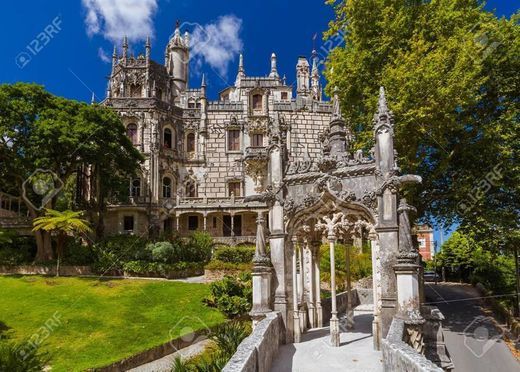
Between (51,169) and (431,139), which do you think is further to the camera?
(51,169)

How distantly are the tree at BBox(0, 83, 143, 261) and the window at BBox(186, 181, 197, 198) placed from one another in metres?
11.2

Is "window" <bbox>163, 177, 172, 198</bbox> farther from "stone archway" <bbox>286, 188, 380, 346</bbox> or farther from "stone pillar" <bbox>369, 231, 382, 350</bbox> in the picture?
"stone pillar" <bbox>369, 231, 382, 350</bbox>

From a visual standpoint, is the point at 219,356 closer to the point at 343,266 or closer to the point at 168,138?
the point at 343,266

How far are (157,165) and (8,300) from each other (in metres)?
22.1

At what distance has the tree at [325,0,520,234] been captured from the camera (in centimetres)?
1764

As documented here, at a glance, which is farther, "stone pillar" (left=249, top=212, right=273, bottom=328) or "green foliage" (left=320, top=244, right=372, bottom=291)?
"green foliage" (left=320, top=244, right=372, bottom=291)

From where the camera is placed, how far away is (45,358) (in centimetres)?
1453

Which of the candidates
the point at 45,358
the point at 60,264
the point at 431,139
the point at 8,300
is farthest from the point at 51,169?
the point at 431,139

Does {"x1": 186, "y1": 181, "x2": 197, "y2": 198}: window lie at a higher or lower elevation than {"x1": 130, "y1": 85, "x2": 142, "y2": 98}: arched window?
lower

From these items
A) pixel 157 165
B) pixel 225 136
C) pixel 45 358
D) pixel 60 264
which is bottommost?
pixel 45 358

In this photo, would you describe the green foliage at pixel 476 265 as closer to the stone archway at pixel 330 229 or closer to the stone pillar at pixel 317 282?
the stone pillar at pixel 317 282

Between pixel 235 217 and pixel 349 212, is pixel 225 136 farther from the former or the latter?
pixel 349 212

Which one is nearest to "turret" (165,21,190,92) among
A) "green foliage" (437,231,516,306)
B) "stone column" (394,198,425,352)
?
"green foliage" (437,231,516,306)

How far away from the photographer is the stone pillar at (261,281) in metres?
12.1
